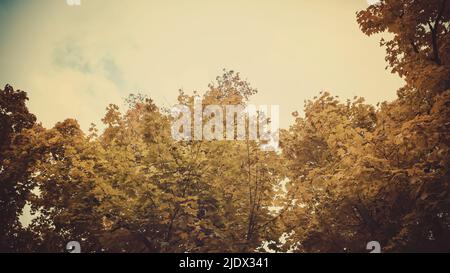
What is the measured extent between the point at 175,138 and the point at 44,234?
669cm

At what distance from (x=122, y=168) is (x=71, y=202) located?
2592mm

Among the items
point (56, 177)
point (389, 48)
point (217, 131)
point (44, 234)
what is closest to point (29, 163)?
point (56, 177)

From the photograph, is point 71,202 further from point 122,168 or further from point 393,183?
point 393,183

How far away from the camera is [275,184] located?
9336 mm

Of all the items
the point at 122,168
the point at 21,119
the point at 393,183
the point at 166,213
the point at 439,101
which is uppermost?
the point at 21,119

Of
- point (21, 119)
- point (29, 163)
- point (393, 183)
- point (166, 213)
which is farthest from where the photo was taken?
point (21, 119)

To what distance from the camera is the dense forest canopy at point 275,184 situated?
714cm

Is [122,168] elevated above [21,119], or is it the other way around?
[21,119]

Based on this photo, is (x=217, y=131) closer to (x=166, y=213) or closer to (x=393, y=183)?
(x=166, y=213)

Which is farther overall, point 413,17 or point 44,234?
point 44,234

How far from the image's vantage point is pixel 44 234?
1148cm

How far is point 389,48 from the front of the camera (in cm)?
885

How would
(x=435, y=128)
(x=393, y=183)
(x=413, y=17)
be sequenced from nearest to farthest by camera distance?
(x=435, y=128) → (x=393, y=183) → (x=413, y=17)

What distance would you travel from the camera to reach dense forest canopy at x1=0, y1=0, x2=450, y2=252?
A: 7.14 meters
